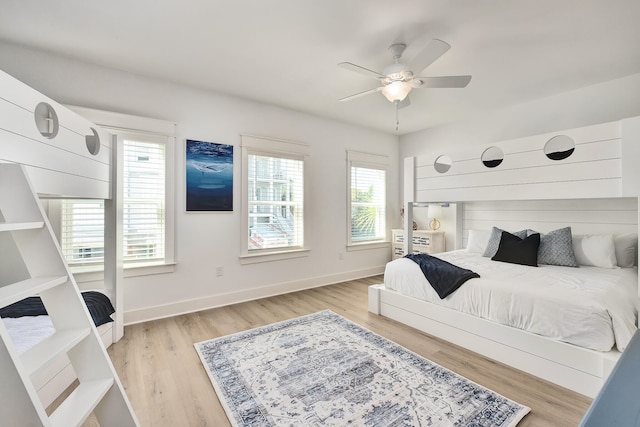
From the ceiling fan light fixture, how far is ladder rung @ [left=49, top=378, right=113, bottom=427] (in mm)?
2690

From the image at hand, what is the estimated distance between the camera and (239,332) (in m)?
2.72

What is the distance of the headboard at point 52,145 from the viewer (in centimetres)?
133

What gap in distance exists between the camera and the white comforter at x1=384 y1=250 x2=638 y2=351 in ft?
5.91

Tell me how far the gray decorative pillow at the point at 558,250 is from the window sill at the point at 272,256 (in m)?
2.86

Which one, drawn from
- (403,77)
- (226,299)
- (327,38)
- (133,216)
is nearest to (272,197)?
(226,299)

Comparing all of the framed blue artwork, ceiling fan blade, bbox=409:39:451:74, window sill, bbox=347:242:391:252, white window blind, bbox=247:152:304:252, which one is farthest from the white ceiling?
window sill, bbox=347:242:391:252

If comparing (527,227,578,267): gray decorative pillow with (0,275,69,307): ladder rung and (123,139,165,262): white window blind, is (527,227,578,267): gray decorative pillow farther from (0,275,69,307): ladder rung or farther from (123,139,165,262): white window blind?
(123,139,165,262): white window blind

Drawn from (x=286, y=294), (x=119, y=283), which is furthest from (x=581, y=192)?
(x=119, y=283)

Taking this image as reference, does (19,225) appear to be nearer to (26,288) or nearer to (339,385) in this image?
(26,288)

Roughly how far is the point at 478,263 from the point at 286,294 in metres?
2.44

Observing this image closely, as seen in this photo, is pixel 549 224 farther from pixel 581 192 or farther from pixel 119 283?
pixel 119 283

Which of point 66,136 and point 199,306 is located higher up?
point 66,136

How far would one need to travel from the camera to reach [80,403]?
0.97 meters

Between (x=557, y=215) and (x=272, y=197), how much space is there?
11.9 feet
